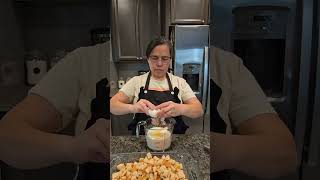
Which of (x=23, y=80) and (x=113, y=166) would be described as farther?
(x=113, y=166)

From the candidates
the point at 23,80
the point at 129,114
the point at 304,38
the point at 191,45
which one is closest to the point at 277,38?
the point at 304,38

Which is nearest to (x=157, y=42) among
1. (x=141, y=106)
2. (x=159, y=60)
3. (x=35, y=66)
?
(x=159, y=60)

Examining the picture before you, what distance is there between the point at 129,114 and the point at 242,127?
262 mm

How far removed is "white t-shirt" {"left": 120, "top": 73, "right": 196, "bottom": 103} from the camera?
0.73m

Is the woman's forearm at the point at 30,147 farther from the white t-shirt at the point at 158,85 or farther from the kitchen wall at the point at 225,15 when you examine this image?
the kitchen wall at the point at 225,15

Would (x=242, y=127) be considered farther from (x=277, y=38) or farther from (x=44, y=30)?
(x=44, y=30)

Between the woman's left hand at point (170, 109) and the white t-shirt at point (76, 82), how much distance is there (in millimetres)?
176

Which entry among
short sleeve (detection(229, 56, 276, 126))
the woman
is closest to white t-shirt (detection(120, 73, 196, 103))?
the woman

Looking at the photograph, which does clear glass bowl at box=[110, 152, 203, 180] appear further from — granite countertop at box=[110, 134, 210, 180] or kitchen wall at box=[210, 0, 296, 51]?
kitchen wall at box=[210, 0, 296, 51]

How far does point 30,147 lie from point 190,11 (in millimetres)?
426

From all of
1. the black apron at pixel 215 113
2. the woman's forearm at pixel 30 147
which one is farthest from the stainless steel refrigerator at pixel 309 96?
the woman's forearm at pixel 30 147

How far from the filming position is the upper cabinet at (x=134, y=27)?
0.68 m

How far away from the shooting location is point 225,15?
622 mm

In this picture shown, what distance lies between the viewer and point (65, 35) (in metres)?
0.56
